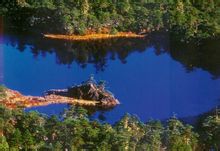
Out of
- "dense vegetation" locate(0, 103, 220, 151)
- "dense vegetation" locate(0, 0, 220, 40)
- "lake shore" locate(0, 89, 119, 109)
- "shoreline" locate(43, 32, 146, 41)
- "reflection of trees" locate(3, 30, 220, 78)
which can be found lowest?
"dense vegetation" locate(0, 103, 220, 151)

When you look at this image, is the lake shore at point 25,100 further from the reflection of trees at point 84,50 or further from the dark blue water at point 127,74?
the reflection of trees at point 84,50

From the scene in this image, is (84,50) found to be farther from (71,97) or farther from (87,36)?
(71,97)

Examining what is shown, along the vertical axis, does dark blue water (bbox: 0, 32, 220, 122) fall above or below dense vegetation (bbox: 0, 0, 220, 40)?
below

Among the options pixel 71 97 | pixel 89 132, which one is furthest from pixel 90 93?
pixel 89 132

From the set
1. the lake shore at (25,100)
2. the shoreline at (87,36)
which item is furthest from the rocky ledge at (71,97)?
the shoreline at (87,36)

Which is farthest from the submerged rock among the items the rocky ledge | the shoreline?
the shoreline

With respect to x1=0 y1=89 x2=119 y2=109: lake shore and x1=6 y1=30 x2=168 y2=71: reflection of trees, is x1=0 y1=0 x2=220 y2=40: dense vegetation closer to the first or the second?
x1=6 y1=30 x2=168 y2=71: reflection of trees
